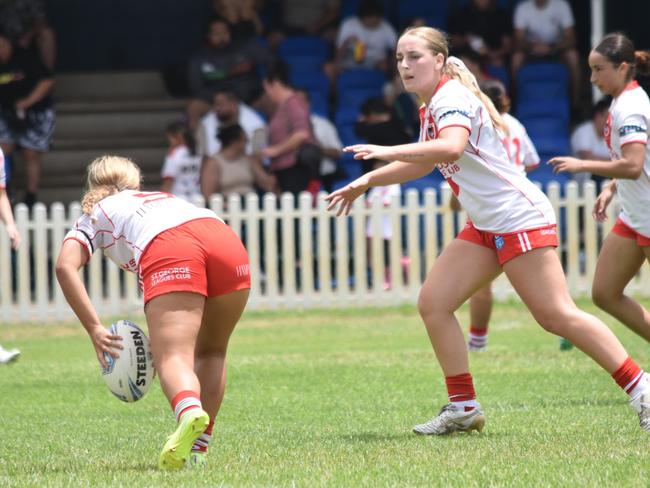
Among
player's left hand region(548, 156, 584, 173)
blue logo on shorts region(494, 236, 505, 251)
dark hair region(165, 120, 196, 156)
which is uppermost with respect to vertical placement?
player's left hand region(548, 156, 584, 173)

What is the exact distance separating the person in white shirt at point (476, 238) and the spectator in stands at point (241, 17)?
1135cm

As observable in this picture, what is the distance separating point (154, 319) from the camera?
18.8 feet

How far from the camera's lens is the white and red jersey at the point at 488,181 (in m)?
6.43

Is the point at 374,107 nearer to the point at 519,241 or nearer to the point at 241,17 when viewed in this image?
the point at 241,17

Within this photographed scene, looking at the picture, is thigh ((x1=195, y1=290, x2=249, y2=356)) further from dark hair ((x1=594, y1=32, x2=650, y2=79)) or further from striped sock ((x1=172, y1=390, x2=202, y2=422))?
dark hair ((x1=594, y1=32, x2=650, y2=79))

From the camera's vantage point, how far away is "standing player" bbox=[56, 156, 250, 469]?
18.5ft

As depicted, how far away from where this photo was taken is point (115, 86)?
64.2 feet

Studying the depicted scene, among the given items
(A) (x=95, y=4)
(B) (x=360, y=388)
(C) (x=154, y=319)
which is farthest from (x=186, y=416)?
(A) (x=95, y=4)

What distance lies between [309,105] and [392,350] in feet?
19.4

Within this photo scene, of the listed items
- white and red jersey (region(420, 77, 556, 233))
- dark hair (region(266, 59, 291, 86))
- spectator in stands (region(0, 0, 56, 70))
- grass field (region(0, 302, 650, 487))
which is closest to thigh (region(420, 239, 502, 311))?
white and red jersey (region(420, 77, 556, 233))

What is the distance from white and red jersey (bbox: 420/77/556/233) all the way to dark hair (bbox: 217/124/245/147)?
9000 millimetres

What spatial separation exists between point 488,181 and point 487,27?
38.1 feet

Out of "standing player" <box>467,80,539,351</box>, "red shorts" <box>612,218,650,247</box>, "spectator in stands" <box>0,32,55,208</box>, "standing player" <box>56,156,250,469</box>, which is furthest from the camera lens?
"spectator in stands" <box>0,32,55,208</box>

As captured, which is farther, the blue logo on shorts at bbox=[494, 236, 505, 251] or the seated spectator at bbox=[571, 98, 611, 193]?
the seated spectator at bbox=[571, 98, 611, 193]
